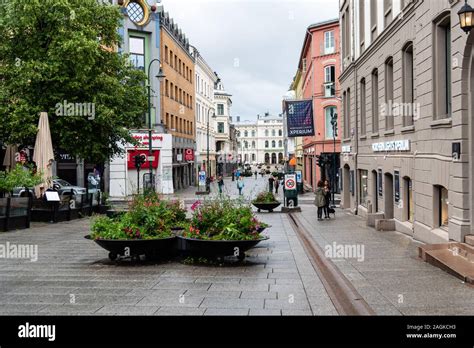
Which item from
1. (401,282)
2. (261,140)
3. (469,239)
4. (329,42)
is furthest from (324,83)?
(261,140)

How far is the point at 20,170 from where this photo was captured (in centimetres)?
1914

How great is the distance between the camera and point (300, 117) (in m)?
32.1

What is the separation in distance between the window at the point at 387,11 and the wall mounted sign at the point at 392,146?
426cm

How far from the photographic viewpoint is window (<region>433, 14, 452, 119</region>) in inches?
525

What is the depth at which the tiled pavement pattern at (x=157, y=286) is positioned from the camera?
733cm

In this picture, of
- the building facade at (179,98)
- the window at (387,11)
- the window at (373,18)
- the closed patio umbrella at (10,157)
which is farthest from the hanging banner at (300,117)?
the building facade at (179,98)

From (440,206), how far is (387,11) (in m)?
8.44

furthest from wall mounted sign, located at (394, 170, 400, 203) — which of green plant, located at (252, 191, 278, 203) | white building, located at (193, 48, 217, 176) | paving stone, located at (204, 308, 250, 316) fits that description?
white building, located at (193, 48, 217, 176)

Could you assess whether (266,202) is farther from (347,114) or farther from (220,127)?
(220,127)

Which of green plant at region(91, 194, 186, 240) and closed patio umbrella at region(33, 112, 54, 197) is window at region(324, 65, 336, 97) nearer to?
closed patio umbrella at region(33, 112, 54, 197)

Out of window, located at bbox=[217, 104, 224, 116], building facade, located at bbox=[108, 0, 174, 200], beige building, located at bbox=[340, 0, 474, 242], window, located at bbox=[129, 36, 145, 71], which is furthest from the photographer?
window, located at bbox=[217, 104, 224, 116]

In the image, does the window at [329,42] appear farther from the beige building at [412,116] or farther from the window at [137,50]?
the beige building at [412,116]

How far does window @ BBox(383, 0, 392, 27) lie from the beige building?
0.17 ft
